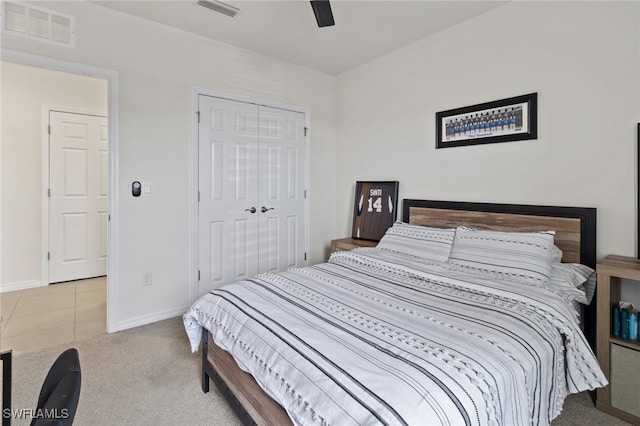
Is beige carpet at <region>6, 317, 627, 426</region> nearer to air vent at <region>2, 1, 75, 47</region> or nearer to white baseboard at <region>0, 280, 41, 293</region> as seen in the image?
white baseboard at <region>0, 280, 41, 293</region>

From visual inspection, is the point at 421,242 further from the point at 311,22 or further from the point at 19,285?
the point at 19,285

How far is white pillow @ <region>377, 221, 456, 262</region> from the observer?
2.48 meters

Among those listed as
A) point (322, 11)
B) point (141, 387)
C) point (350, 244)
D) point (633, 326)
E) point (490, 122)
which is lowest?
point (141, 387)

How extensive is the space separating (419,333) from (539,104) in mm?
2135

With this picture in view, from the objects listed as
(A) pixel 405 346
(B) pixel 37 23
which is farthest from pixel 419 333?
(B) pixel 37 23

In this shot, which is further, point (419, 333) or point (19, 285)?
point (19, 285)

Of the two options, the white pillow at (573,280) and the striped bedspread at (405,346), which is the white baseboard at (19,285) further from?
the white pillow at (573,280)

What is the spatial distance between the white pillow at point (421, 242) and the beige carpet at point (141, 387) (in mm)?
1141

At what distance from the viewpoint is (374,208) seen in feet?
12.4

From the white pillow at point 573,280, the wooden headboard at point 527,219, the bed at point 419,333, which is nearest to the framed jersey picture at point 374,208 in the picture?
the wooden headboard at point 527,219

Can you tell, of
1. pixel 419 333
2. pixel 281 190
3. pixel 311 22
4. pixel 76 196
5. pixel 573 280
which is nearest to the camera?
pixel 419 333

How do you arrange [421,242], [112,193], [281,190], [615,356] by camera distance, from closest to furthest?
[615,356] → [421,242] → [112,193] → [281,190]

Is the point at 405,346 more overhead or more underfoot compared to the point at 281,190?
more underfoot

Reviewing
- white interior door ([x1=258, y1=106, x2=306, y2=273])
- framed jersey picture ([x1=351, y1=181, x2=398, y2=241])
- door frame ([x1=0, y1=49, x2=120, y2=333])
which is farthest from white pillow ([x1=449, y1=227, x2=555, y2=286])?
door frame ([x1=0, y1=49, x2=120, y2=333])
